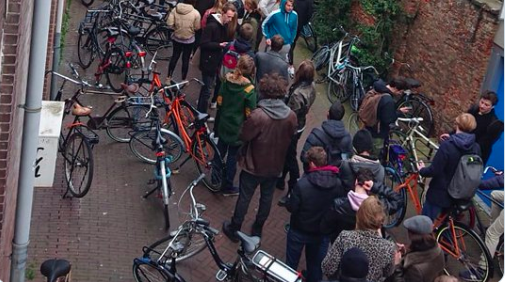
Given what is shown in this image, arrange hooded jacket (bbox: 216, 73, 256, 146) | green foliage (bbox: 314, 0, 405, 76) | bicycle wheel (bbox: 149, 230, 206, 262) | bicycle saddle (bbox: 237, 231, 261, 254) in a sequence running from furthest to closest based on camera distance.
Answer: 1. green foliage (bbox: 314, 0, 405, 76)
2. hooded jacket (bbox: 216, 73, 256, 146)
3. bicycle wheel (bbox: 149, 230, 206, 262)
4. bicycle saddle (bbox: 237, 231, 261, 254)

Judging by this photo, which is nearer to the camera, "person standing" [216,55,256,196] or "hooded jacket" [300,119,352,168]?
"hooded jacket" [300,119,352,168]

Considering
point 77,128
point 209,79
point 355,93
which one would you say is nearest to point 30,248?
point 77,128

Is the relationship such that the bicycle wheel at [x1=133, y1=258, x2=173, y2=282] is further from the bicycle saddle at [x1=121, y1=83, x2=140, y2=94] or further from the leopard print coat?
the bicycle saddle at [x1=121, y1=83, x2=140, y2=94]

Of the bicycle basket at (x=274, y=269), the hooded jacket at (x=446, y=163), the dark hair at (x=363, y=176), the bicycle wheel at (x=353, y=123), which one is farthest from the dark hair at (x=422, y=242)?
the bicycle wheel at (x=353, y=123)

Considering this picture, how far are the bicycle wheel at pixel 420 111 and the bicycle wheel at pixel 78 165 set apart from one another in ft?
15.4

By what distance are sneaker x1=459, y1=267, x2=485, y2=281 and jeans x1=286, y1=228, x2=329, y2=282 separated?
1469mm

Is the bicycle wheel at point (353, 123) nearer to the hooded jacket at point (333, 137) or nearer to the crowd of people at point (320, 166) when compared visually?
the crowd of people at point (320, 166)

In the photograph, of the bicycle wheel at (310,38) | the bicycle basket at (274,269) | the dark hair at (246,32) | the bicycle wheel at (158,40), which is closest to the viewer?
the bicycle basket at (274,269)

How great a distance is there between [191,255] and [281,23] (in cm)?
463

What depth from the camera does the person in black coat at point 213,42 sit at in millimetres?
9664

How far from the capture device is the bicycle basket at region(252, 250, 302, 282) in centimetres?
601

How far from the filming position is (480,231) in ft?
26.7

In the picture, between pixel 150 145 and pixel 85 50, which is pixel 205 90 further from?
pixel 85 50

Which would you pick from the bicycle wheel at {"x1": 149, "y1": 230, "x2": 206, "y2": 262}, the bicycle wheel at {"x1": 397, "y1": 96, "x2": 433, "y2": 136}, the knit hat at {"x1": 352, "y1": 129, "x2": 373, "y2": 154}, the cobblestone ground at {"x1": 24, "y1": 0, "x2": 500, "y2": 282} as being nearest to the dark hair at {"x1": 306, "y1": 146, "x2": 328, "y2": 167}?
the knit hat at {"x1": 352, "y1": 129, "x2": 373, "y2": 154}
